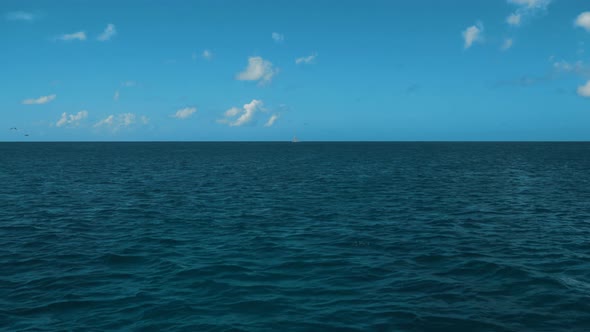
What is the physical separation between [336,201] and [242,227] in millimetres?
13824

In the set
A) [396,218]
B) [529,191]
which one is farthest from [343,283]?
[529,191]

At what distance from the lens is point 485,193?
44969mm

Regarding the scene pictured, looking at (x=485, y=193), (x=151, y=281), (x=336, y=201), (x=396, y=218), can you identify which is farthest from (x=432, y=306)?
(x=485, y=193)

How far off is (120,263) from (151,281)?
346 centimetres

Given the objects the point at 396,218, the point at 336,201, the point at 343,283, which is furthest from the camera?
the point at 336,201

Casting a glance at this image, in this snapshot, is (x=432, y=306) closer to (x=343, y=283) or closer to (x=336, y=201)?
(x=343, y=283)

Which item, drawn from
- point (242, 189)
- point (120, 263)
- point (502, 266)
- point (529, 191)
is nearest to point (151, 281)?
point (120, 263)

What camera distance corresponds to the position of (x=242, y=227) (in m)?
27.3

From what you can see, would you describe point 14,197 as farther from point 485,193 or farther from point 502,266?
point 485,193

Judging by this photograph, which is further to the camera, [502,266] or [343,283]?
[502,266]

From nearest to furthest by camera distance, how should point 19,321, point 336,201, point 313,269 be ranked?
point 19,321 → point 313,269 → point 336,201

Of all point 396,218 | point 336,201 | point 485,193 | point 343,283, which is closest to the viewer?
point 343,283

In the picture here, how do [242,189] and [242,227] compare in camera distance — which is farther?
[242,189]

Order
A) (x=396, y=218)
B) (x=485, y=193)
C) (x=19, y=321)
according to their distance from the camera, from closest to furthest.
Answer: (x=19, y=321)
(x=396, y=218)
(x=485, y=193)
